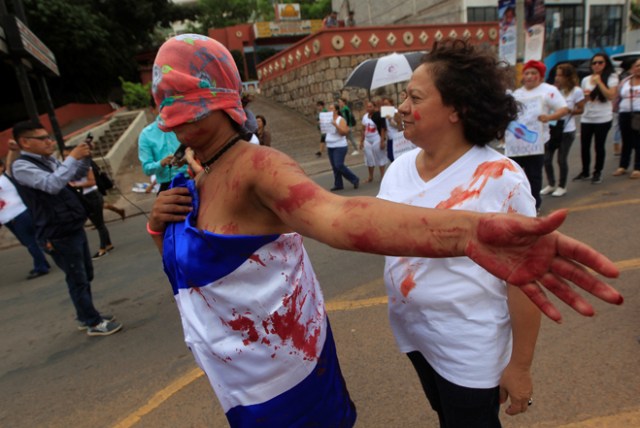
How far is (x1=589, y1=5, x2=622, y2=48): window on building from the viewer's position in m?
27.4

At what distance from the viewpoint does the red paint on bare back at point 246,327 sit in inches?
44.9

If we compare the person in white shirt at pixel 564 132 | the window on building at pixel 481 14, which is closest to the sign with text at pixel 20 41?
the person in white shirt at pixel 564 132

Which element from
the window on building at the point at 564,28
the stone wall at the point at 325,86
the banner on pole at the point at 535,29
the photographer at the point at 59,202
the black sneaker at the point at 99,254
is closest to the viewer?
the photographer at the point at 59,202

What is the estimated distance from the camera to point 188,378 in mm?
2764

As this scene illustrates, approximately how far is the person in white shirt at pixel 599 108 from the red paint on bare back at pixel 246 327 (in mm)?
6502

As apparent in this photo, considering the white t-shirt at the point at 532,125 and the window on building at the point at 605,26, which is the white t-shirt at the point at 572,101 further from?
the window on building at the point at 605,26

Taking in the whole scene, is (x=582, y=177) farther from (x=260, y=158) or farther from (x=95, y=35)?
(x=95, y=35)

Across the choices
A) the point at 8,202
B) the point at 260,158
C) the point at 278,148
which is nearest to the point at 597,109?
the point at 260,158

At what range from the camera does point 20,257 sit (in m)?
6.67

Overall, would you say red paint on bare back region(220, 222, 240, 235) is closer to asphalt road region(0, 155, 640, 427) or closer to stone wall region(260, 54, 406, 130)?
asphalt road region(0, 155, 640, 427)

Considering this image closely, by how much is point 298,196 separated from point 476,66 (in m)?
0.85

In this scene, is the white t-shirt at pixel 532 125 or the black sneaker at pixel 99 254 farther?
the black sneaker at pixel 99 254

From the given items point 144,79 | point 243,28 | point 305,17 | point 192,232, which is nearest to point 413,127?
point 192,232

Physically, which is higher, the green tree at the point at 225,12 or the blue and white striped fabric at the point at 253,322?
the green tree at the point at 225,12
